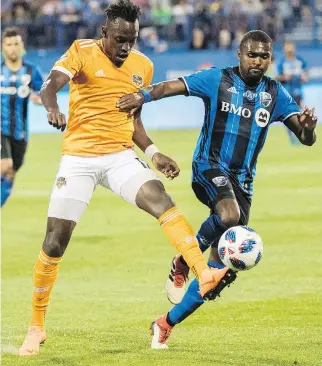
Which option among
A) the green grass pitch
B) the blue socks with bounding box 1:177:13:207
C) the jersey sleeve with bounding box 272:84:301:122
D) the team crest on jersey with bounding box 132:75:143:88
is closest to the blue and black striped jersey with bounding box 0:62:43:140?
the blue socks with bounding box 1:177:13:207

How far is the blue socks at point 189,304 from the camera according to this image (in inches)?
305

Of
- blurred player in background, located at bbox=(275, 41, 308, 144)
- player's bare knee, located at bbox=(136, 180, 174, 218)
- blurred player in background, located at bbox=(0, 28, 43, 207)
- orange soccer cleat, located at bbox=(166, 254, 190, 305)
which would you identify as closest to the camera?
player's bare knee, located at bbox=(136, 180, 174, 218)

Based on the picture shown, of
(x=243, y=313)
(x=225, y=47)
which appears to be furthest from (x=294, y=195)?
(x=225, y=47)

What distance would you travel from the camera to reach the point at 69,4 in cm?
3106

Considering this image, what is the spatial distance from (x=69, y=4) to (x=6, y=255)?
19.4 meters

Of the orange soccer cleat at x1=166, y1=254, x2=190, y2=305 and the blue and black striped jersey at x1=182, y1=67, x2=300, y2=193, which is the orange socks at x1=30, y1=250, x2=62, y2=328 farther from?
the blue and black striped jersey at x1=182, y1=67, x2=300, y2=193

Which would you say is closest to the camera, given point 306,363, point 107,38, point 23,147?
point 306,363

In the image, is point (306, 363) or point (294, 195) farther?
point (294, 195)

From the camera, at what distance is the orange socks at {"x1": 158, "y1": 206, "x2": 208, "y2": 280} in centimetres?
721

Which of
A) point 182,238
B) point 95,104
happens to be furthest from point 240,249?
point 95,104

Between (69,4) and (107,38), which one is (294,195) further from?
(69,4)

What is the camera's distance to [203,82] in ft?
26.7

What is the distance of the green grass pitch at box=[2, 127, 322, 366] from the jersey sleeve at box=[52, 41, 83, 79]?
6.78ft

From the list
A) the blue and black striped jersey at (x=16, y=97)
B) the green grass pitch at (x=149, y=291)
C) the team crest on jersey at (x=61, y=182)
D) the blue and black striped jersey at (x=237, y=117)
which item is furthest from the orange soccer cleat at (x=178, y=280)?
the blue and black striped jersey at (x=16, y=97)
